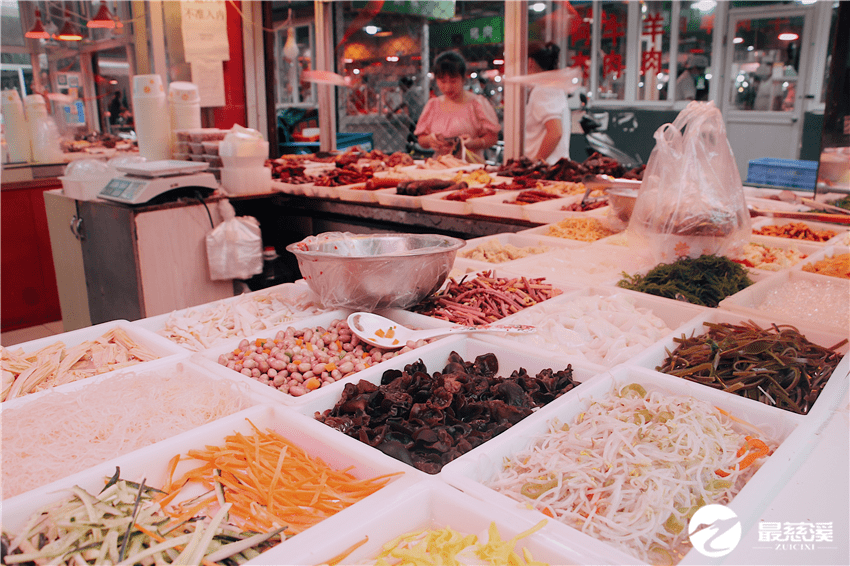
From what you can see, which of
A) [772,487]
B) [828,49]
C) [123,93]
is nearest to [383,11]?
[123,93]

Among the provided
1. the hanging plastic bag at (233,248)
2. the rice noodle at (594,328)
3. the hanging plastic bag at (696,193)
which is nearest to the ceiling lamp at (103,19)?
the hanging plastic bag at (233,248)

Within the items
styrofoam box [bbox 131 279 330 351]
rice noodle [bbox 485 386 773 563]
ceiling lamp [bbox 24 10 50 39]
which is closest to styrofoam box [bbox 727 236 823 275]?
rice noodle [bbox 485 386 773 563]

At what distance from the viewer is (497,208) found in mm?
3279

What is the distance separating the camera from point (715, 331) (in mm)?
1671

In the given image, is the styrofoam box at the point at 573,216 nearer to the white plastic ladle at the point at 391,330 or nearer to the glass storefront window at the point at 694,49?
the white plastic ladle at the point at 391,330

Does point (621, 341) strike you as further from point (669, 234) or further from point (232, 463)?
point (232, 463)

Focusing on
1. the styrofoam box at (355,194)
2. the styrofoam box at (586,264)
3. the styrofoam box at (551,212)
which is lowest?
the styrofoam box at (586,264)

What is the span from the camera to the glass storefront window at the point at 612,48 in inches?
237

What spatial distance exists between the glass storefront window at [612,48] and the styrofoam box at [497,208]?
335cm

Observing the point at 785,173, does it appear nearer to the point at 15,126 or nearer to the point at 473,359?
the point at 473,359

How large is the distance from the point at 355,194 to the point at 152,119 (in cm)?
172

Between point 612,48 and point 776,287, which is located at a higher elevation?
point 612,48

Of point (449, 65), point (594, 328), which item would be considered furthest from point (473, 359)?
point (449, 65)

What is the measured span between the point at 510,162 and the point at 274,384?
151 inches
